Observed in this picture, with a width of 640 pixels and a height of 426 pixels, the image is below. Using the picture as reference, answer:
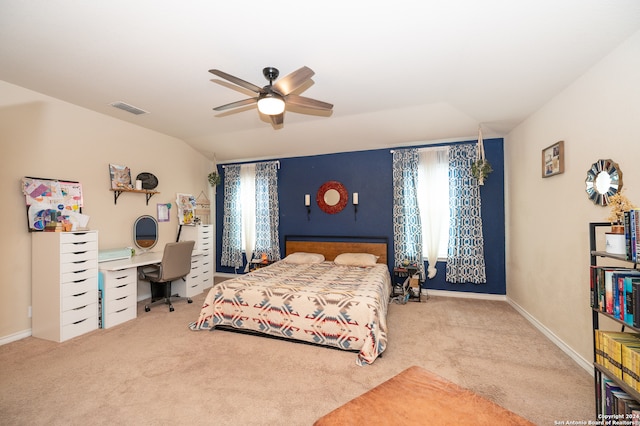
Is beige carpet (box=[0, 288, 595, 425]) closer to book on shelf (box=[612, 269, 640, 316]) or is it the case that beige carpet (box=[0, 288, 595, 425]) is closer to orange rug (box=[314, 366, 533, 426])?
orange rug (box=[314, 366, 533, 426])

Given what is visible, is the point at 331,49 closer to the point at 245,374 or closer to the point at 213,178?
the point at 245,374

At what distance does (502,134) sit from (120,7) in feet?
15.4

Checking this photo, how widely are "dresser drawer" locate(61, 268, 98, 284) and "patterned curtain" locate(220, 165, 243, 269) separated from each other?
2613mm

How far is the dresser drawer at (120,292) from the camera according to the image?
3325mm

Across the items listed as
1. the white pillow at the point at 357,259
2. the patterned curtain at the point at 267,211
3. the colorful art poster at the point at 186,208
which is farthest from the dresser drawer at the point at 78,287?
the white pillow at the point at 357,259

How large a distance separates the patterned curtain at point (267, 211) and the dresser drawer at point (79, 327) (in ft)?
8.87

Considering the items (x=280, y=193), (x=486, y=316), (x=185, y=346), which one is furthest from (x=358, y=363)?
(x=280, y=193)

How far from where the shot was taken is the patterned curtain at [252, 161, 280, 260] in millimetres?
5434

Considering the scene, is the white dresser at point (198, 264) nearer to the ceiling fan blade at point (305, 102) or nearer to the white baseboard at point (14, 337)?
the white baseboard at point (14, 337)

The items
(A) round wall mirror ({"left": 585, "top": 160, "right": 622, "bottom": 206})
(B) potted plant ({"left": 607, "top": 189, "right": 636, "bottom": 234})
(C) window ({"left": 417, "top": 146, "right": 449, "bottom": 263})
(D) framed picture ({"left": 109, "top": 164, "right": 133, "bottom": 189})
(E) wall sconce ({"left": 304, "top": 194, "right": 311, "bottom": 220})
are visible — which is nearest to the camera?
(B) potted plant ({"left": 607, "top": 189, "right": 636, "bottom": 234})

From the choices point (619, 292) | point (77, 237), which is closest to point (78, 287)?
point (77, 237)

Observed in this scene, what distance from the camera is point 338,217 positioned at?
5.15m

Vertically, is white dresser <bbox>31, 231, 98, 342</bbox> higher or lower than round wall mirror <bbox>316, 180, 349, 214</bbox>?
lower

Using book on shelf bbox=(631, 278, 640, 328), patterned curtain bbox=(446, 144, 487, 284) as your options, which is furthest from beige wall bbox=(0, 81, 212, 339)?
book on shelf bbox=(631, 278, 640, 328)
